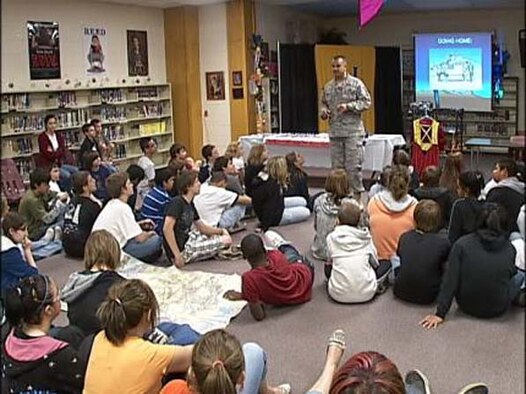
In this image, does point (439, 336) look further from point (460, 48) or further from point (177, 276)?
point (460, 48)

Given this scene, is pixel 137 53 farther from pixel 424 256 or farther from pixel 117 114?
pixel 424 256

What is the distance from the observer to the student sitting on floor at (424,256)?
12.3 feet

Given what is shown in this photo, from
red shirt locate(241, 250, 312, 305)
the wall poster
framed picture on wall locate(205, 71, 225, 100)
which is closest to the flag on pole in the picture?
red shirt locate(241, 250, 312, 305)

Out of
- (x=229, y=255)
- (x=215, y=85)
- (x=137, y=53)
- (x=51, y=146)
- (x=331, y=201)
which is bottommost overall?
(x=229, y=255)

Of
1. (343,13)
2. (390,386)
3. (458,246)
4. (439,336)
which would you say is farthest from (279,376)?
(343,13)

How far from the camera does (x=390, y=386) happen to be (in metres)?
1.74

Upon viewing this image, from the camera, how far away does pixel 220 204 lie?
5398 mm

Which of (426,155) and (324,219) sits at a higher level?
(426,155)

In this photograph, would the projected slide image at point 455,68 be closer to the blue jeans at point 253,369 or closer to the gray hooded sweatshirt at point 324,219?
the gray hooded sweatshirt at point 324,219

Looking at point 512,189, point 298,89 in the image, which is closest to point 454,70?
point 298,89

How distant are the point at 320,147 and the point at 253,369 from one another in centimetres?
618

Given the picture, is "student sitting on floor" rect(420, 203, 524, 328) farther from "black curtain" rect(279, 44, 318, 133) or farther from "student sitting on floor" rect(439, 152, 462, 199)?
"black curtain" rect(279, 44, 318, 133)

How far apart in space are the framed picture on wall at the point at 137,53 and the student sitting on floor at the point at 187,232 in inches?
199

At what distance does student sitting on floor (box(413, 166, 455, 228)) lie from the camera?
4.45m
